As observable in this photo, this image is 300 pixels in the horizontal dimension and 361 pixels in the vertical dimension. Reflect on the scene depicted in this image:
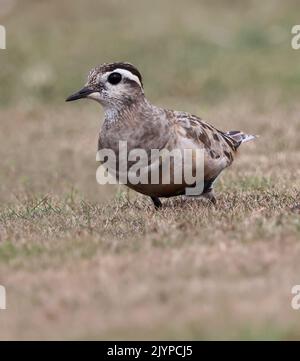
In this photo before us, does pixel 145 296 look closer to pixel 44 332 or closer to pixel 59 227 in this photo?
pixel 44 332

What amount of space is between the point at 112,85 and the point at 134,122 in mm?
477

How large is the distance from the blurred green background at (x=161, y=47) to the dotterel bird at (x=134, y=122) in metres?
10.7

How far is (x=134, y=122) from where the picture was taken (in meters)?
9.84

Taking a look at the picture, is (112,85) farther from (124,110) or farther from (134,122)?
(134,122)

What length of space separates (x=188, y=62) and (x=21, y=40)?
17.6ft

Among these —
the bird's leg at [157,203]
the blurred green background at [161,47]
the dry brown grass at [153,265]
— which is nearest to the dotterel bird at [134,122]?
the bird's leg at [157,203]

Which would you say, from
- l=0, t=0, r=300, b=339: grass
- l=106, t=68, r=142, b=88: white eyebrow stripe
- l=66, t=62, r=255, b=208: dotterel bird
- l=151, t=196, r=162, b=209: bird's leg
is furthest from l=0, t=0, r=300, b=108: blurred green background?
l=106, t=68, r=142, b=88: white eyebrow stripe

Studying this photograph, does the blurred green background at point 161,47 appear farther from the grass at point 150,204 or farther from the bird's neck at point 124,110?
the bird's neck at point 124,110

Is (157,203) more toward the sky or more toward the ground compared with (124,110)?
more toward the ground

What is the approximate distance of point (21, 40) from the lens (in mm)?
27031

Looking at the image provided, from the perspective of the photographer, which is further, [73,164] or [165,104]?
[165,104]

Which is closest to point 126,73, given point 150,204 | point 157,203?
point 157,203

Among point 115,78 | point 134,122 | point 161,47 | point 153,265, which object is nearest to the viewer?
point 153,265

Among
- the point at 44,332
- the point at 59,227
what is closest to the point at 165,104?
the point at 59,227
